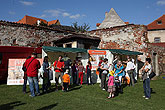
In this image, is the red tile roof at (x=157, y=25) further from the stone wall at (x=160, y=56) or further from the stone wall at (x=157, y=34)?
the stone wall at (x=160, y=56)

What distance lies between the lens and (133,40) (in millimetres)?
14219

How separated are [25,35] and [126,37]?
9.26 metres

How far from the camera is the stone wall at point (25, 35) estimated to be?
12.1m

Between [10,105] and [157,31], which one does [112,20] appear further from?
[10,105]

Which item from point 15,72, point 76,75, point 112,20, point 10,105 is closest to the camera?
point 10,105

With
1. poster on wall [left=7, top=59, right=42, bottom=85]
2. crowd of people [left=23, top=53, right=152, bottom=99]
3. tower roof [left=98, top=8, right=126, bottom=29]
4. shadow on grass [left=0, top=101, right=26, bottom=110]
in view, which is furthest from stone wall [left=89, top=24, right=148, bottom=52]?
tower roof [left=98, top=8, right=126, bottom=29]

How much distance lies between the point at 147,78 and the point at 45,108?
4442 millimetres

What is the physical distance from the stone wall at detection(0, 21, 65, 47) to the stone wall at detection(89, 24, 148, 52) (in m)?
5.04

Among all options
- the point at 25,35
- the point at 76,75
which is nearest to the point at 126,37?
the point at 76,75

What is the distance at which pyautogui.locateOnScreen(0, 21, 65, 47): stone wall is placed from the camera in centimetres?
1213

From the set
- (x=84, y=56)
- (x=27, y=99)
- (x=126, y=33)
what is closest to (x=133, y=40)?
(x=126, y=33)

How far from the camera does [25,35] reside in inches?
518

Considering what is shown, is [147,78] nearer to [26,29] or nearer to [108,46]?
[108,46]

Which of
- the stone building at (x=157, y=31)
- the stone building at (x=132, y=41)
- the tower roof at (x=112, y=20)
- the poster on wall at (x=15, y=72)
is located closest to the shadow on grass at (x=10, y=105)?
the poster on wall at (x=15, y=72)
